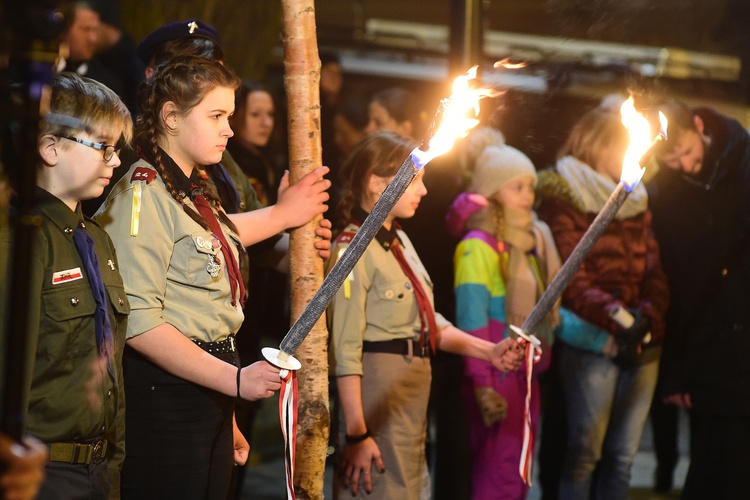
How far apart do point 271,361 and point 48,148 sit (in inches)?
31.5

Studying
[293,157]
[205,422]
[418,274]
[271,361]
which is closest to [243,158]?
[418,274]

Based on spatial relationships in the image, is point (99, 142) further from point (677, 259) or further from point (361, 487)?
point (677, 259)

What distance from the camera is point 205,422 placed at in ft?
9.78

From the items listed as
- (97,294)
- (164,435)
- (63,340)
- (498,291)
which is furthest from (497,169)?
(63,340)

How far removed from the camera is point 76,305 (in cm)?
252

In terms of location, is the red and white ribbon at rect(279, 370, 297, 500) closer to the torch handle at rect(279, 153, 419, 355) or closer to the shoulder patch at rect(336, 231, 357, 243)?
the torch handle at rect(279, 153, 419, 355)

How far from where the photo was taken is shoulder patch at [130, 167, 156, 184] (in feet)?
9.54

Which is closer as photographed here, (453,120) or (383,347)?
(453,120)

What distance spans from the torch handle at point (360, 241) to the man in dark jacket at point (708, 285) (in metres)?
3.08

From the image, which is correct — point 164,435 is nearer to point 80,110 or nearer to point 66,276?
point 66,276

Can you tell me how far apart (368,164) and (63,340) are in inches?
70.8

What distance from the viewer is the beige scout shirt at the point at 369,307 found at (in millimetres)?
3748

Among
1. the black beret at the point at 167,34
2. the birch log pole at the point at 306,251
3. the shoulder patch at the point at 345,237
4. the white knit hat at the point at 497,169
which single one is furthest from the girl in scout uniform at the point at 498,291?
the black beret at the point at 167,34

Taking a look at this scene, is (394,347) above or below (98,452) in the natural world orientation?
above
